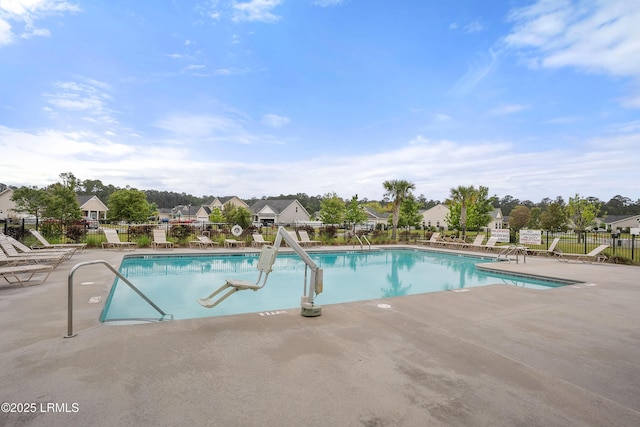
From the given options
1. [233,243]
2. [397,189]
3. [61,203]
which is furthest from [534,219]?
[61,203]

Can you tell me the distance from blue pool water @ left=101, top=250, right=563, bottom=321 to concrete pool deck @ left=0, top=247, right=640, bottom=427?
161cm

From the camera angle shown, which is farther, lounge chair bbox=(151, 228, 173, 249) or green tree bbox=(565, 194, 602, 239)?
green tree bbox=(565, 194, 602, 239)

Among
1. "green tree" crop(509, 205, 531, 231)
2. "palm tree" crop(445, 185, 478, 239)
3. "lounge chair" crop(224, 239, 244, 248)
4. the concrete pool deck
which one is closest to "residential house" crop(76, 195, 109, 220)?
"lounge chair" crop(224, 239, 244, 248)

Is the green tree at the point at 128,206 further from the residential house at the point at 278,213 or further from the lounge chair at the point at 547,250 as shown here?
the lounge chair at the point at 547,250

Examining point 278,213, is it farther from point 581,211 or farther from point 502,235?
point 581,211

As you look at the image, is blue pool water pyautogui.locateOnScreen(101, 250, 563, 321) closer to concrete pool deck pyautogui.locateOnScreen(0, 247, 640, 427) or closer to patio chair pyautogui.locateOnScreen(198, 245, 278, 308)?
patio chair pyautogui.locateOnScreen(198, 245, 278, 308)

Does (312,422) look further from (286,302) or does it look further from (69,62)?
(69,62)

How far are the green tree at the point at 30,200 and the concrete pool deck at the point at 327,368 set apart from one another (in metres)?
32.1

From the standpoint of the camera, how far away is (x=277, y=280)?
1020 centimetres

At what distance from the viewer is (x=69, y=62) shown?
1170 centimetres

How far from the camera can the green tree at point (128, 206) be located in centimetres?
3844

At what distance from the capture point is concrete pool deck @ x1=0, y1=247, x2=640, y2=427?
2342mm

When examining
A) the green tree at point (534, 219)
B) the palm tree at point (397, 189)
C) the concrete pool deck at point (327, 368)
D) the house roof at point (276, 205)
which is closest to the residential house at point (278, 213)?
the house roof at point (276, 205)

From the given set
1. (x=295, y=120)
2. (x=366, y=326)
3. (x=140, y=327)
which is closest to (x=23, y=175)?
(x=295, y=120)
